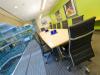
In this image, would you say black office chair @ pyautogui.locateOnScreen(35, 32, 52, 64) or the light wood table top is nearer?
the light wood table top

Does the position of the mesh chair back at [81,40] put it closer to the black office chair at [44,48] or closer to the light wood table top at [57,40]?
the light wood table top at [57,40]

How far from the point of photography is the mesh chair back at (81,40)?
1516mm

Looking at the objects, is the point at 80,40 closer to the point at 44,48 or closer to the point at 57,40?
the point at 57,40

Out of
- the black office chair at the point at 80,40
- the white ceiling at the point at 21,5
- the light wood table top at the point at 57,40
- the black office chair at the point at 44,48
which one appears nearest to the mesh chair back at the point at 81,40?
the black office chair at the point at 80,40

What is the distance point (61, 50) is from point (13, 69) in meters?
1.77

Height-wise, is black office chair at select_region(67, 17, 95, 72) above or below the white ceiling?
below

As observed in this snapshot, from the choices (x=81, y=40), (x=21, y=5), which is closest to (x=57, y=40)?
(x=81, y=40)

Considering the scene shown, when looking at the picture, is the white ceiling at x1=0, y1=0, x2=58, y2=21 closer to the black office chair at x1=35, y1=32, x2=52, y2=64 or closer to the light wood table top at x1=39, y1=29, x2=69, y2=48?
the black office chair at x1=35, y1=32, x2=52, y2=64

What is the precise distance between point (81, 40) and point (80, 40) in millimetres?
22

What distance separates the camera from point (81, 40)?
5.56 ft

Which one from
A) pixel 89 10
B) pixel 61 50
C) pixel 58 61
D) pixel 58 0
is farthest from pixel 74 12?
pixel 61 50

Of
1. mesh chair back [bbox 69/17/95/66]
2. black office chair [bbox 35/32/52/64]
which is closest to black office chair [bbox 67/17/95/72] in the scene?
mesh chair back [bbox 69/17/95/66]

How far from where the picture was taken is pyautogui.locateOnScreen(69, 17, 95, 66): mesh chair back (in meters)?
1.52

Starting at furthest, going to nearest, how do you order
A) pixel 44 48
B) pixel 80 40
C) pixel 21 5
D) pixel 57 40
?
pixel 21 5, pixel 44 48, pixel 57 40, pixel 80 40
